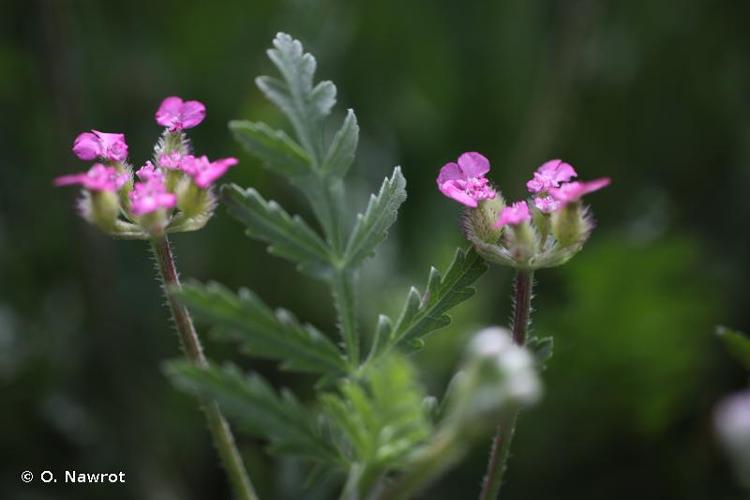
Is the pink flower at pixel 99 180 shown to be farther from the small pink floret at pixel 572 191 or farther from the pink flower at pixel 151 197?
the small pink floret at pixel 572 191

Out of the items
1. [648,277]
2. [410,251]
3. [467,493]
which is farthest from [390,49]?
[467,493]

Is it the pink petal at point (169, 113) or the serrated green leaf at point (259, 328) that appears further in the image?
the pink petal at point (169, 113)

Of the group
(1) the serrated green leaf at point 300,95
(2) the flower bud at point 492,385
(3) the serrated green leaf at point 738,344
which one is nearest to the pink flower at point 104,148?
(1) the serrated green leaf at point 300,95

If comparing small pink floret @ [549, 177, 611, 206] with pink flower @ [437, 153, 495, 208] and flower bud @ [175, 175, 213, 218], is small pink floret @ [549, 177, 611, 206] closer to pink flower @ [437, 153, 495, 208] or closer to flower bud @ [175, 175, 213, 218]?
pink flower @ [437, 153, 495, 208]

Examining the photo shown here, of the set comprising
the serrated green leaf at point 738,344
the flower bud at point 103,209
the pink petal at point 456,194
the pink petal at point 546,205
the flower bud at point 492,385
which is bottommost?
the flower bud at point 492,385

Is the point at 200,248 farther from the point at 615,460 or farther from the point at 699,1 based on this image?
the point at 699,1

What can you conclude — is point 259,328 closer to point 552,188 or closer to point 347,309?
point 347,309
